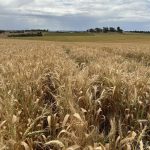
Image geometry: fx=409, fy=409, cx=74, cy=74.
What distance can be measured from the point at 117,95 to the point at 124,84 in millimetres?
399

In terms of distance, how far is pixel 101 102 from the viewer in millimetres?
5520

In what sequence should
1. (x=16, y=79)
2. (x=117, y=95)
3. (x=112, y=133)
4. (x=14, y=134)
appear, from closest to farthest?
(x=112, y=133) < (x=14, y=134) < (x=117, y=95) < (x=16, y=79)

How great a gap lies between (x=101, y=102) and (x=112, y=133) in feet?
6.74

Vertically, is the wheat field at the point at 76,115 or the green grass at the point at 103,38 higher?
the wheat field at the point at 76,115

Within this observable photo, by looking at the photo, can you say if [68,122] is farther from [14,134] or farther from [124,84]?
[124,84]

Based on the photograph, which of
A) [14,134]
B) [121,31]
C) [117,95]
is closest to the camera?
[14,134]

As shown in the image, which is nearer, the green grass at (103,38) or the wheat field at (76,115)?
the wheat field at (76,115)

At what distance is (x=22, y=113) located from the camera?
4816mm

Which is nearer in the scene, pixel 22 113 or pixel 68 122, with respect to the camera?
pixel 68 122

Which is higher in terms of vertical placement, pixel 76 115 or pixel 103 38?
pixel 76 115

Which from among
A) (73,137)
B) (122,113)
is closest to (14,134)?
(73,137)

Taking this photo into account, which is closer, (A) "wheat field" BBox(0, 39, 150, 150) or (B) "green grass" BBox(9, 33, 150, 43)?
(A) "wheat field" BBox(0, 39, 150, 150)

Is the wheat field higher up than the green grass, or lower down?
higher up

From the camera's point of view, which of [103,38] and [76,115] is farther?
[103,38]
